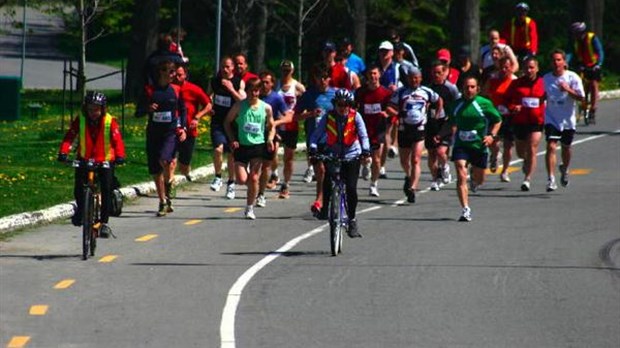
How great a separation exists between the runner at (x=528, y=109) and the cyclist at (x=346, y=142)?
19.2 feet

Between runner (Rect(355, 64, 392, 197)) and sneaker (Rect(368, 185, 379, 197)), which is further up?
runner (Rect(355, 64, 392, 197))

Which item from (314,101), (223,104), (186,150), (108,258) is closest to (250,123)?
(314,101)

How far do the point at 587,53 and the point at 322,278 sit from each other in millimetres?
16428

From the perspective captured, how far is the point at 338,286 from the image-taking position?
1669cm

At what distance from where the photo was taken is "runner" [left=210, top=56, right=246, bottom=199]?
2410 centimetres

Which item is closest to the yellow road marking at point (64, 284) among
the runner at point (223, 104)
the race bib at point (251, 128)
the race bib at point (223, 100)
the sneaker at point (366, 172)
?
the race bib at point (251, 128)

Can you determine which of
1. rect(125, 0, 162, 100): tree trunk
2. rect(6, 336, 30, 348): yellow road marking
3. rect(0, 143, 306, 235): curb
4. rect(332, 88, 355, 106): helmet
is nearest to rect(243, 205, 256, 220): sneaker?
rect(0, 143, 306, 235): curb

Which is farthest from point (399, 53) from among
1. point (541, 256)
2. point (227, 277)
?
point (227, 277)

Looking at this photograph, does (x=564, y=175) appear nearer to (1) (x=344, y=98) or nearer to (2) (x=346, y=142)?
(2) (x=346, y=142)

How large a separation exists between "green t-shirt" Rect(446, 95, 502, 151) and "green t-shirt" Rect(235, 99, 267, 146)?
2.23 m

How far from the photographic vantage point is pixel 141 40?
133 feet

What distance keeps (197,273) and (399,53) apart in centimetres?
992

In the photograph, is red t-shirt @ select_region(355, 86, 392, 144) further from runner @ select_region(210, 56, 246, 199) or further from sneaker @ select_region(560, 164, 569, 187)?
sneaker @ select_region(560, 164, 569, 187)

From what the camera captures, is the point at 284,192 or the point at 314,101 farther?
the point at 284,192
